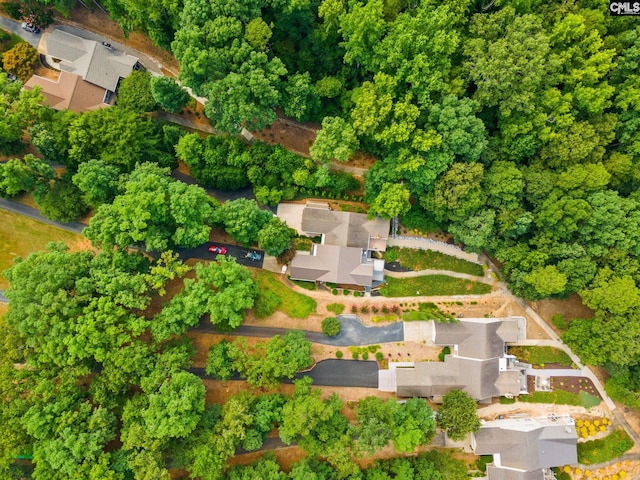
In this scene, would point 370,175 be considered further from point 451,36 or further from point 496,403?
point 496,403

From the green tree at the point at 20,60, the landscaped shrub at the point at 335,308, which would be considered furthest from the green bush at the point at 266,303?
the green tree at the point at 20,60

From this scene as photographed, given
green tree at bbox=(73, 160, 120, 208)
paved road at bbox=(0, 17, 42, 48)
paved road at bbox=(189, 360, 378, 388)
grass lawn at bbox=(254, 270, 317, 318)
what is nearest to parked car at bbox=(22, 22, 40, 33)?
paved road at bbox=(0, 17, 42, 48)

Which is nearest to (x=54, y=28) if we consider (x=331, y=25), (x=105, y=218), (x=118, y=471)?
(x=105, y=218)

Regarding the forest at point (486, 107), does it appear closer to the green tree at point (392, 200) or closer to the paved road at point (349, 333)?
the green tree at point (392, 200)

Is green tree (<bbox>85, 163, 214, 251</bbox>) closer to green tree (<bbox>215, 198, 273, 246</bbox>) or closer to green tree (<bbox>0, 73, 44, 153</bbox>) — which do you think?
green tree (<bbox>215, 198, 273, 246</bbox>)

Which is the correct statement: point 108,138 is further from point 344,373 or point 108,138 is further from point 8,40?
point 344,373
